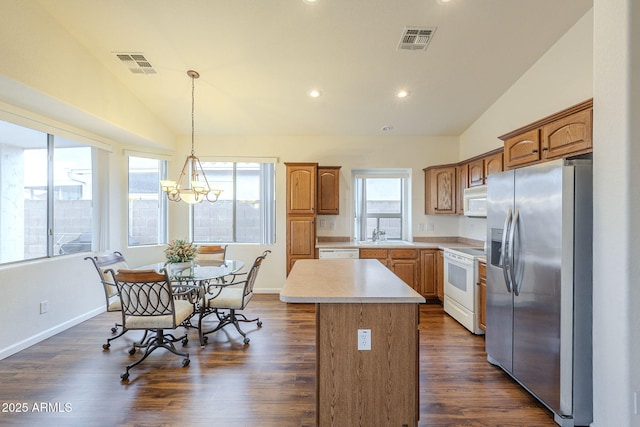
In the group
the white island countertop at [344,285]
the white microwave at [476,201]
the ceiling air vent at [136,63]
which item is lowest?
the white island countertop at [344,285]

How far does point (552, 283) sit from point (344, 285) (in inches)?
55.6

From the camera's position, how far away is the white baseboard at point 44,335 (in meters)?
2.69

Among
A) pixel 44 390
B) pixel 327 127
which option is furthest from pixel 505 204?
pixel 44 390

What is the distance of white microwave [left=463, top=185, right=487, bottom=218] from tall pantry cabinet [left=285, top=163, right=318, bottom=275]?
221 centimetres

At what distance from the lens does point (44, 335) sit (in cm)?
304

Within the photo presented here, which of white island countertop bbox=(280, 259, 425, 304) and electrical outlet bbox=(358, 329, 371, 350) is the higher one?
white island countertop bbox=(280, 259, 425, 304)

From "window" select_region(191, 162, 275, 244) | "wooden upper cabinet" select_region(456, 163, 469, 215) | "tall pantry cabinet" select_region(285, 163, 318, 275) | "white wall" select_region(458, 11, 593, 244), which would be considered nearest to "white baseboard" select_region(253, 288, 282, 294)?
"tall pantry cabinet" select_region(285, 163, 318, 275)

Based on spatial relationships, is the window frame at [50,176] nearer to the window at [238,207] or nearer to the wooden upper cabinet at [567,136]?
the window at [238,207]

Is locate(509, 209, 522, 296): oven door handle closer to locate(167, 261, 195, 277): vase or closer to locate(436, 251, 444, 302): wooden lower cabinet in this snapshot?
locate(436, 251, 444, 302): wooden lower cabinet

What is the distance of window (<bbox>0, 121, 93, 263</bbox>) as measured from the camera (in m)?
2.90

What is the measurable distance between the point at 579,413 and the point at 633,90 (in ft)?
6.70

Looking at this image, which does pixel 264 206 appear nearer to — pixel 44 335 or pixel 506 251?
pixel 44 335

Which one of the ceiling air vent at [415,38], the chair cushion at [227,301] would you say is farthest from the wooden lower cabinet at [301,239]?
the ceiling air vent at [415,38]

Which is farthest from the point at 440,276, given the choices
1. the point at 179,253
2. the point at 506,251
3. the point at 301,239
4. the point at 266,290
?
the point at 179,253
